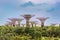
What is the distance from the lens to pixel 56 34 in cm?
2112

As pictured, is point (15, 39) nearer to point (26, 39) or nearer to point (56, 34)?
point (26, 39)

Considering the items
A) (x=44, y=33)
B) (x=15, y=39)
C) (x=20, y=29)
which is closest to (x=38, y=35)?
(x=15, y=39)

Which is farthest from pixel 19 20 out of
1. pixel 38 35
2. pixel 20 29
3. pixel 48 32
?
pixel 38 35

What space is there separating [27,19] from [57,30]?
Result: 623cm

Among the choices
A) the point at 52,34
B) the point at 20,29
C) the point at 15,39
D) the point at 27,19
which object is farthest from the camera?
the point at 27,19

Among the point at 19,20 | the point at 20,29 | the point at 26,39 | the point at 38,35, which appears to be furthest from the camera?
the point at 19,20

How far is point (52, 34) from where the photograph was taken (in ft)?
68.8

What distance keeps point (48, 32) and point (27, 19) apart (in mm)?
5647

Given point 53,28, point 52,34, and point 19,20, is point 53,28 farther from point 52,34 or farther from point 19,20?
point 19,20

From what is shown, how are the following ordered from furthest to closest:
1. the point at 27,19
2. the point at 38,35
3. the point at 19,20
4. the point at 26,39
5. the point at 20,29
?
the point at 19,20, the point at 27,19, the point at 20,29, the point at 38,35, the point at 26,39

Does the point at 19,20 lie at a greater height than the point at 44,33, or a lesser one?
greater

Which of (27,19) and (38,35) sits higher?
(27,19)

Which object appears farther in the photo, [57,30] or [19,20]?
[19,20]

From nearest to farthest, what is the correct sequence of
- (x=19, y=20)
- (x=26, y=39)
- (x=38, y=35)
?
(x=26, y=39) < (x=38, y=35) < (x=19, y=20)
